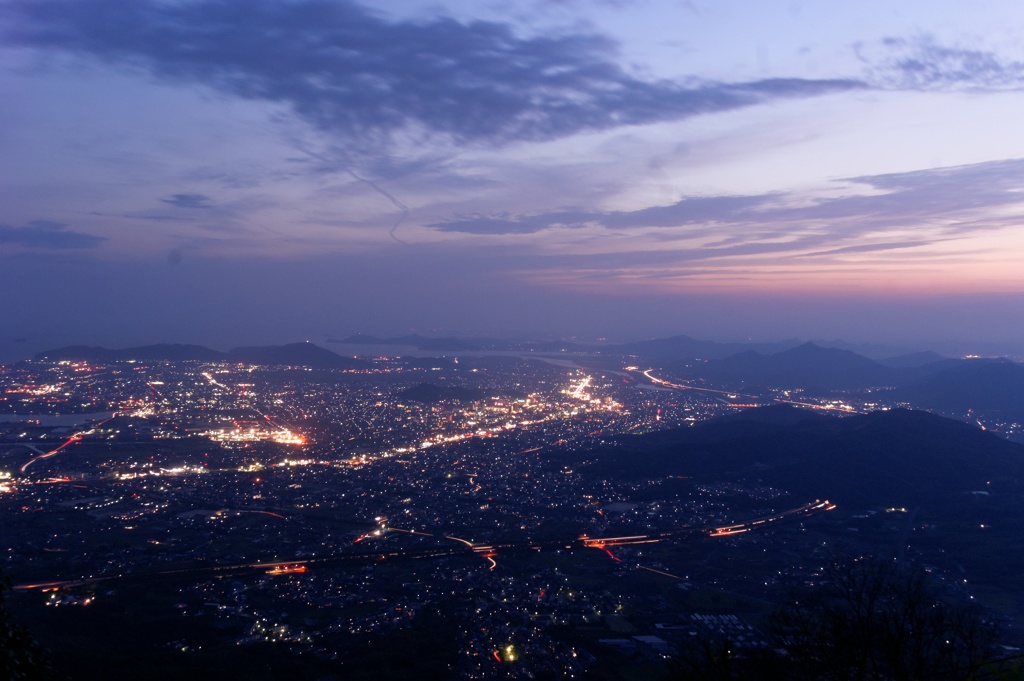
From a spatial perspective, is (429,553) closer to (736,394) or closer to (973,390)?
(736,394)

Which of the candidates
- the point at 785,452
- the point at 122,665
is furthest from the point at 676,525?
the point at 122,665

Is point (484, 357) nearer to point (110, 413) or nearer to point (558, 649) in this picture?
point (110, 413)

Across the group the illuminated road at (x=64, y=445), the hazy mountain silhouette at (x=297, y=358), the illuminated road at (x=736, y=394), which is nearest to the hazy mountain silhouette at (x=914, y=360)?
the illuminated road at (x=736, y=394)

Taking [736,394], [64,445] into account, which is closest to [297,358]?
[64,445]

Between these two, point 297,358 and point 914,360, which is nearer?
point 297,358

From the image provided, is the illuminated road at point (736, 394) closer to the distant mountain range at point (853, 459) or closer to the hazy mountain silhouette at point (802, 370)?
the hazy mountain silhouette at point (802, 370)

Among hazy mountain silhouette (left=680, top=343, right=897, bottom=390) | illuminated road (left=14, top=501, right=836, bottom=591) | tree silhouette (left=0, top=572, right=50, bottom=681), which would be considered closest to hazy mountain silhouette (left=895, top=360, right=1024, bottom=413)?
hazy mountain silhouette (left=680, top=343, right=897, bottom=390)
